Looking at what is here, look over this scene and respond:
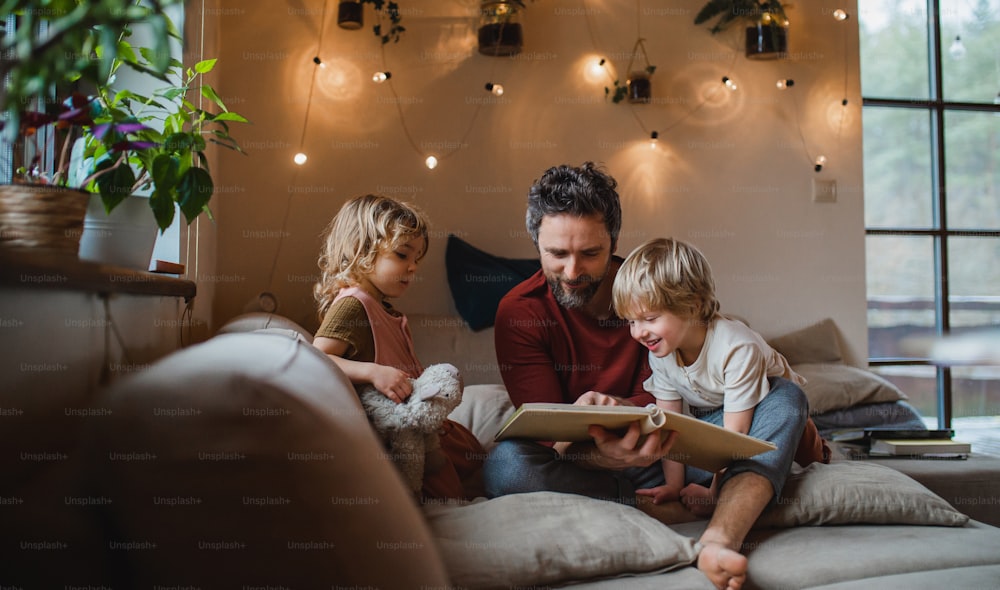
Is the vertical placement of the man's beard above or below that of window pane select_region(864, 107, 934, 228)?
below

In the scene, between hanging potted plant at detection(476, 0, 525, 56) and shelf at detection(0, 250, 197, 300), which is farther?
hanging potted plant at detection(476, 0, 525, 56)

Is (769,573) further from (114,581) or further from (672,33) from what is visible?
(672,33)

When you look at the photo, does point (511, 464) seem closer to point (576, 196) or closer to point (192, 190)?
point (576, 196)

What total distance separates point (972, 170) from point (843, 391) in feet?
6.95

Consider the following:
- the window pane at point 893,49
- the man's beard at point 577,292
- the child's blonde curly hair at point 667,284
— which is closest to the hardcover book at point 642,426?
the child's blonde curly hair at point 667,284

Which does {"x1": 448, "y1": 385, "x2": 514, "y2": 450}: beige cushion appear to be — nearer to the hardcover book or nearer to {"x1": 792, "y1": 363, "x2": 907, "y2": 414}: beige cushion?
the hardcover book

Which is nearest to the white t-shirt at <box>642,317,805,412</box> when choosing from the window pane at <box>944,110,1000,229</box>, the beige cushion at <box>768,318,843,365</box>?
the beige cushion at <box>768,318,843,365</box>

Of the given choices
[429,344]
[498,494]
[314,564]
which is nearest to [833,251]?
[429,344]

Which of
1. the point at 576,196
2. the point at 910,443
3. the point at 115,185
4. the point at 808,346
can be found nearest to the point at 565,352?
the point at 576,196

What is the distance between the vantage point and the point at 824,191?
4066 mm

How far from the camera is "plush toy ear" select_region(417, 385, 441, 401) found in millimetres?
1568

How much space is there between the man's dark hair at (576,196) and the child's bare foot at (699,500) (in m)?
0.75

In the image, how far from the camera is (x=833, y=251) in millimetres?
4094

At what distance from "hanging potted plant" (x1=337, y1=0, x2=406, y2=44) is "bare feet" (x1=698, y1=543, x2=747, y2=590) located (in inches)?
109
